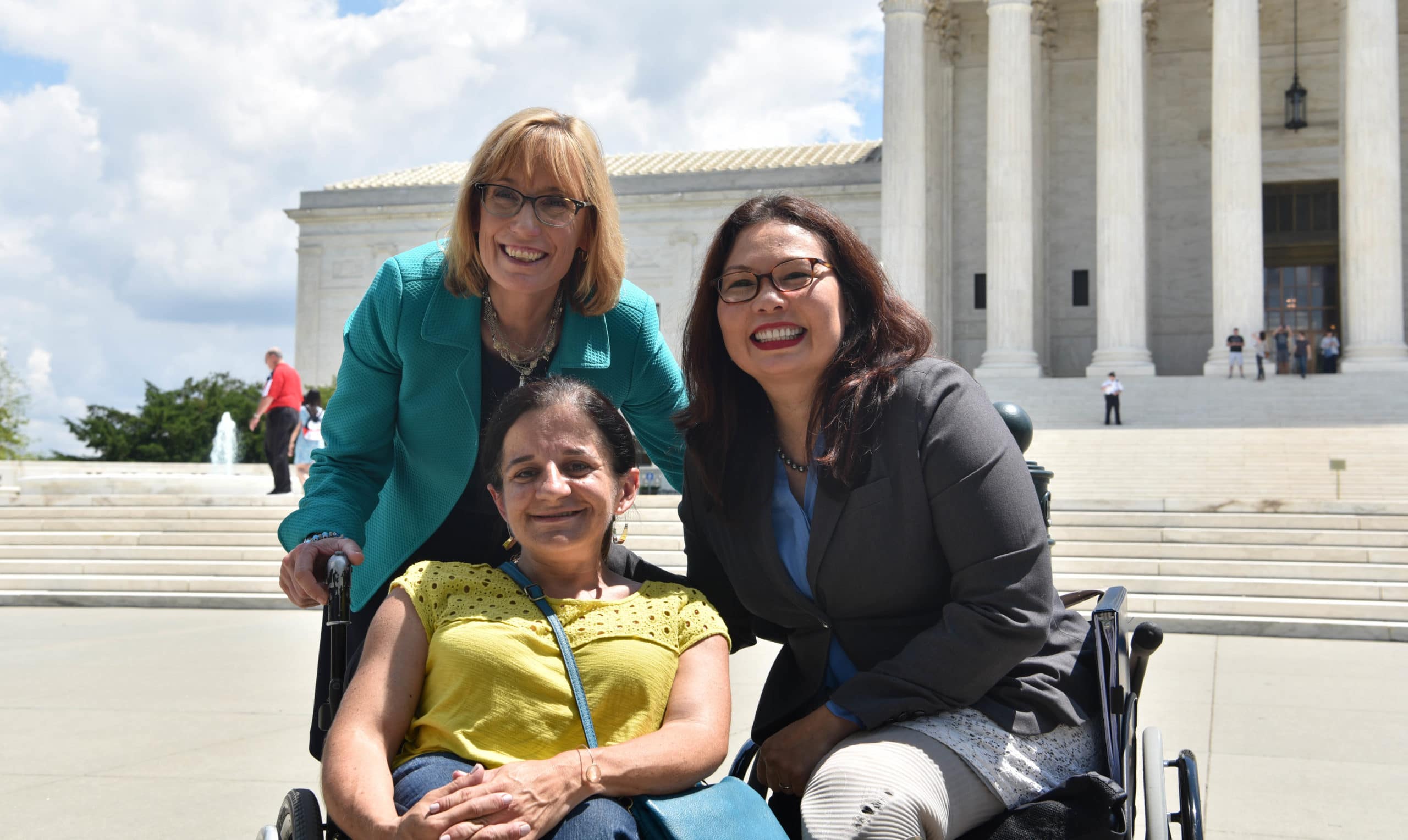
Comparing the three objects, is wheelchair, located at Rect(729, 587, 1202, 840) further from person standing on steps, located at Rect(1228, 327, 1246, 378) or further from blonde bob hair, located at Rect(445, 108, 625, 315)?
person standing on steps, located at Rect(1228, 327, 1246, 378)

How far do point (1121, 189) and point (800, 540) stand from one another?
32146 mm

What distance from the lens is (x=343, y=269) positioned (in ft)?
154

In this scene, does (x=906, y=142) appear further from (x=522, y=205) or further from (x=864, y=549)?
(x=864, y=549)

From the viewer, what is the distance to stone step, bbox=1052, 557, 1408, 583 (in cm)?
1173

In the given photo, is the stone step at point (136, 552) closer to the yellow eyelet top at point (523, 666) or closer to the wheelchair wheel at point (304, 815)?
the yellow eyelet top at point (523, 666)

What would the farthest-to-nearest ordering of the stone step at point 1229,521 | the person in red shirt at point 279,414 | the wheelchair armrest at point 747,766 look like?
the person in red shirt at point 279,414 < the stone step at point 1229,521 < the wheelchair armrest at point 747,766

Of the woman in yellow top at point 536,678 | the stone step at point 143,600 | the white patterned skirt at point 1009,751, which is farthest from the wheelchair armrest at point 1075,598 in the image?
the stone step at point 143,600

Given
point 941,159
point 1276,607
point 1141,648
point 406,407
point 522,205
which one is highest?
point 941,159

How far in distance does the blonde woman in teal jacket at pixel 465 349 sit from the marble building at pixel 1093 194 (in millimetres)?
25190

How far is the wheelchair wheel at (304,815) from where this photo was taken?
2461mm

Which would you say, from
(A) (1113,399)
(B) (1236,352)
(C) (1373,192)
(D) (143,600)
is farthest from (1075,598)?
(C) (1373,192)

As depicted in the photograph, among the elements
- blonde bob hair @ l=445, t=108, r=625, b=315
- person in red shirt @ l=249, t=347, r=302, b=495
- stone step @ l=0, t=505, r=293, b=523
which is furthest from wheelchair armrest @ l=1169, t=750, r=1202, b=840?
person in red shirt @ l=249, t=347, r=302, b=495

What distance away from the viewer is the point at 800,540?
9.75 ft

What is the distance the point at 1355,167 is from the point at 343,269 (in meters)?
33.0
